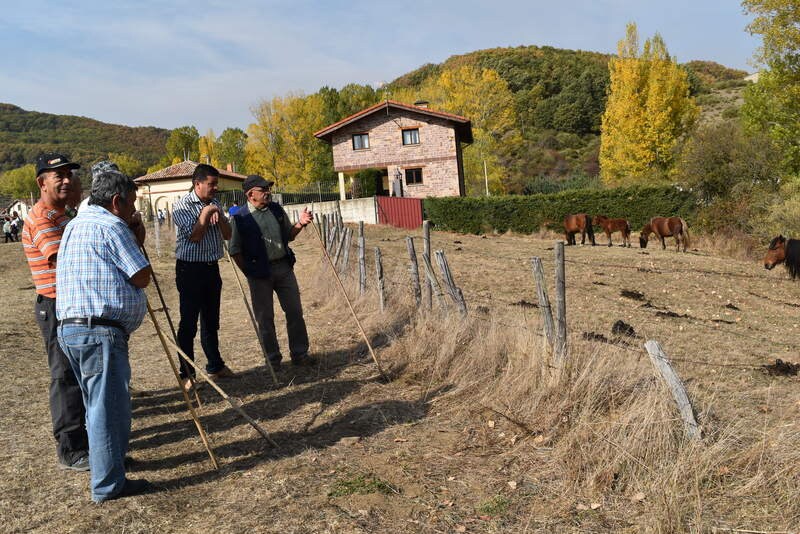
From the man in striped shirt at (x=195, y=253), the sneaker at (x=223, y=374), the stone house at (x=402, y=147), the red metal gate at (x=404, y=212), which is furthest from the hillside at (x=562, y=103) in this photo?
the man in striped shirt at (x=195, y=253)

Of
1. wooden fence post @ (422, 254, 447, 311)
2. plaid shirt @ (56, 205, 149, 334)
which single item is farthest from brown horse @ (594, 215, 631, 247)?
plaid shirt @ (56, 205, 149, 334)

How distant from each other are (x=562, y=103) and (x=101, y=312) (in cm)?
8605

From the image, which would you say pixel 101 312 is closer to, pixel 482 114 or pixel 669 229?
pixel 669 229

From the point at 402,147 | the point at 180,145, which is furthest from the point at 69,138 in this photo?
the point at 402,147

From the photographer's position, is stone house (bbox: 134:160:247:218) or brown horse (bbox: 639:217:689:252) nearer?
brown horse (bbox: 639:217:689:252)

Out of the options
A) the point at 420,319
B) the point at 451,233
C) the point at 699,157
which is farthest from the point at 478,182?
the point at 420,319

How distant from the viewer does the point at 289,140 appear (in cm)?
5544

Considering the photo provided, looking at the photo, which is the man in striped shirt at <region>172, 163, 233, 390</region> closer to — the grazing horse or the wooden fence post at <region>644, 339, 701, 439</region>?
the wooden fence post at <region>644, 339, 701, 439</region>

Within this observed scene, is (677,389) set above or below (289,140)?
below


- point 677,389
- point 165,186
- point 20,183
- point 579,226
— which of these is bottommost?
point 677,389

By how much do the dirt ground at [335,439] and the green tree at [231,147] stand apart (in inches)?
2810

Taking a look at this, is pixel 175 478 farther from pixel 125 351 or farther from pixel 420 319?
pixel 420 319

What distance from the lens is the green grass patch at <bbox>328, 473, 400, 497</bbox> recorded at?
3.64 m

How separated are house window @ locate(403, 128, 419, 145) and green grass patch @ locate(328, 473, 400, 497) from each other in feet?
109
